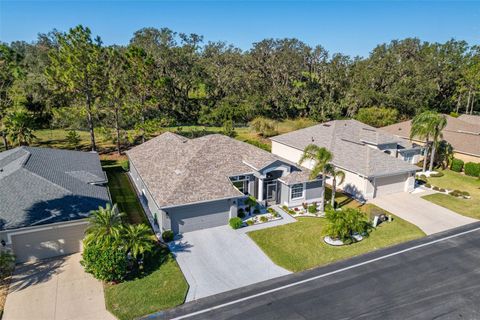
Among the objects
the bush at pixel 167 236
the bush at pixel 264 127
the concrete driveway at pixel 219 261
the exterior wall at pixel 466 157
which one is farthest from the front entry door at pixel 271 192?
the exterior wall at pixel 466 157

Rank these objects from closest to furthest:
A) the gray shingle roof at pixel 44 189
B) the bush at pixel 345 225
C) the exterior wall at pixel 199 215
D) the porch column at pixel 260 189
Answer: the gray shingle roof at pixel 44 189
the bush at pixel 345 225
the exterior wall at pixel 199 215
the porch column at pixel 260 189

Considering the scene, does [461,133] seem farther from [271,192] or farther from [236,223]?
[236,223]

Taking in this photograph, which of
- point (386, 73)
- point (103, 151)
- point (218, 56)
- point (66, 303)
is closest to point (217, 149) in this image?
point (66, 303)

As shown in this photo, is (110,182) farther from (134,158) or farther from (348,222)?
(348,222)

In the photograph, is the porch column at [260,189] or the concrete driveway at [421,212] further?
the porch column at [260,189]

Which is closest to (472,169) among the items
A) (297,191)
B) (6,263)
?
(297,191)

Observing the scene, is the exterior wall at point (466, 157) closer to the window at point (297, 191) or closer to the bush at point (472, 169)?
the bush at point (472, 169)
